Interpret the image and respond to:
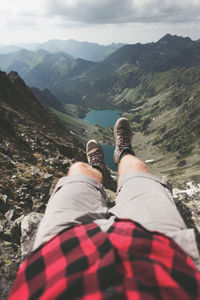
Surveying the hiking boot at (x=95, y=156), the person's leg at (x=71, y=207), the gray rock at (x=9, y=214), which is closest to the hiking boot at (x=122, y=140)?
the hiking boot at (x=95, y=156)

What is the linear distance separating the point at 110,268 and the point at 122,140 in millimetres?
7901

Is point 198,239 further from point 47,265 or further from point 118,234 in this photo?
point 47,265

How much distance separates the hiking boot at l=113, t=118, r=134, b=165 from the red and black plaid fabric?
5534 mm

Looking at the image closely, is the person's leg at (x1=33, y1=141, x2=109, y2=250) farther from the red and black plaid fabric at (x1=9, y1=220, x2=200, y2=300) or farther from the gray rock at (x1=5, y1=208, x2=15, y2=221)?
the gray rock at (x1=5, y1=208, x2=15, y2=221)

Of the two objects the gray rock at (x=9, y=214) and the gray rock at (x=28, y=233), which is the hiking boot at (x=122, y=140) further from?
the gray rock at (x=9, y=214)

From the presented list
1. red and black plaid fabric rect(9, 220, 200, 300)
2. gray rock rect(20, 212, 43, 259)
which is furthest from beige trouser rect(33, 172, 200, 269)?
gray rock rect(20, 212, 43, 259)

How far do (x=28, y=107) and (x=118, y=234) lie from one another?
67135mm

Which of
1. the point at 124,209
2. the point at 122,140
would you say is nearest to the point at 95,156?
the point at 122,140

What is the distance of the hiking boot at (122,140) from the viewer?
912 cm

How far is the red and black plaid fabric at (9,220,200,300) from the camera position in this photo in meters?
2.56

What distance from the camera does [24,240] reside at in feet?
18.5

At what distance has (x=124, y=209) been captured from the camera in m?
4.31

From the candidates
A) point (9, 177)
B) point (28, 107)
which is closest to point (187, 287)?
point (9, 177)

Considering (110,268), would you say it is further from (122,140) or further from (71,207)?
(122,140)
